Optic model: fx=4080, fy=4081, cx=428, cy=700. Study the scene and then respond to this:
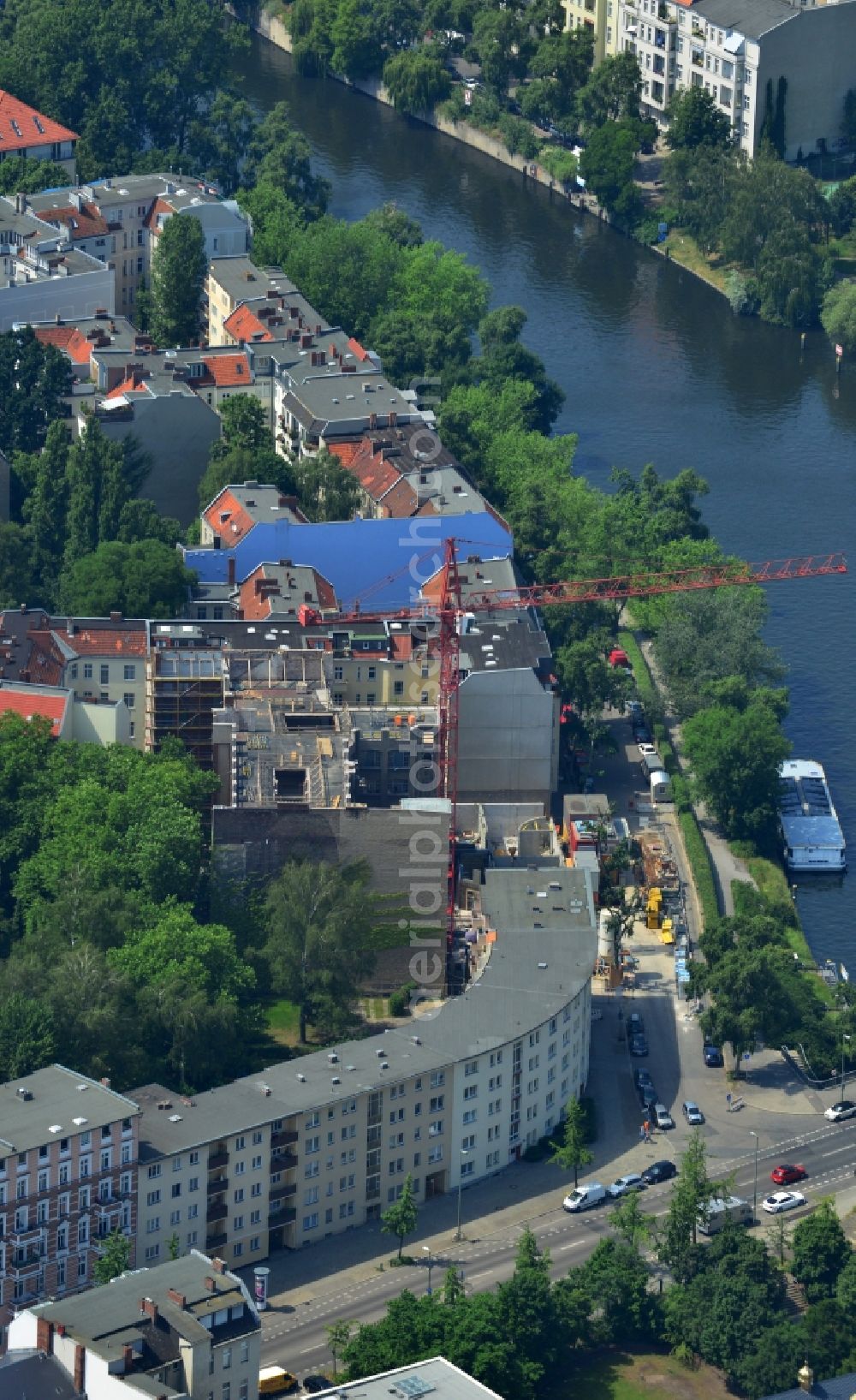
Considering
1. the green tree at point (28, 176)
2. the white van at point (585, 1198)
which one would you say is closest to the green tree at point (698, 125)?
the green tree at point (28, 176)

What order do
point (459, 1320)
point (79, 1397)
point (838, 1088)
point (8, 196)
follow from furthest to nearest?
point (8, 196)
point (838, 1088)
point (459, 1320)
point (79, 1397)

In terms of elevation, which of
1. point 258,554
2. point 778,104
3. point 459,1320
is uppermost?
point 778,104

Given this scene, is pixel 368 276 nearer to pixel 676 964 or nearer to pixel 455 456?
pixel 455 456

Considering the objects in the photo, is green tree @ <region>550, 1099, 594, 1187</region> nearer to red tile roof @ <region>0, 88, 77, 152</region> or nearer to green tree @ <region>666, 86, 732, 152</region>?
red tile roof @ <region>0, 88, 77, 152</region>

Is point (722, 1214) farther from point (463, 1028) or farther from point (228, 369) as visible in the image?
point (228, 369)

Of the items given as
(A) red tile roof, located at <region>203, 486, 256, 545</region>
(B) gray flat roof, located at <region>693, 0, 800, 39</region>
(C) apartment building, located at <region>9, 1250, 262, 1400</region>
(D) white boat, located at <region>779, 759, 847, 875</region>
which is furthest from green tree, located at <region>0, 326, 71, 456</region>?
(C) apartment building, located at <region>9, 1250, 262, 1400</region>

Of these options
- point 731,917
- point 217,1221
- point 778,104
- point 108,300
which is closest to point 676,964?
point 731,917
